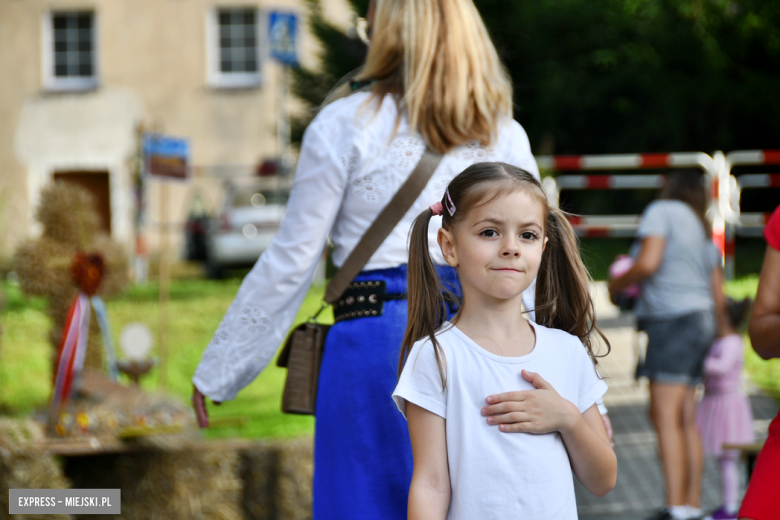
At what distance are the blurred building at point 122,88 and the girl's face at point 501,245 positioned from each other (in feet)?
55.0

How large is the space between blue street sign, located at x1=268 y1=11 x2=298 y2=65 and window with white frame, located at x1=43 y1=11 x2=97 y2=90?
9.13m

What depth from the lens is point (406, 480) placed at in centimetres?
204

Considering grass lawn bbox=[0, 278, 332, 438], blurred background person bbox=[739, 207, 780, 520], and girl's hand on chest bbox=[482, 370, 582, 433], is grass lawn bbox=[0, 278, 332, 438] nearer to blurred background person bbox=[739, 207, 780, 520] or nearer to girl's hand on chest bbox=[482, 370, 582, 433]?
girl's hand on chest bbox=[482, 370, 582, 433]

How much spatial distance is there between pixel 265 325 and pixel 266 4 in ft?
56.5

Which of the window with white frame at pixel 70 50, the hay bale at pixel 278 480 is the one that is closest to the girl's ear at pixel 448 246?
the hay bale at pixel 278 480

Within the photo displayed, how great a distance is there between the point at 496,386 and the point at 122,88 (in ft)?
59.9

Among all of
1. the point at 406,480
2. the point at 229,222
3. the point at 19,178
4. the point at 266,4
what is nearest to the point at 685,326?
the point at 406,480

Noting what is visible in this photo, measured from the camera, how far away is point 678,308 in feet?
14.9

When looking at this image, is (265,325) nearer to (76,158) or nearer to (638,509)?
(638,509)

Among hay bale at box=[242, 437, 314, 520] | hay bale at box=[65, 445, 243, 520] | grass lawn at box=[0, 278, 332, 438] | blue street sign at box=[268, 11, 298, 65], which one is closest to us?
hay bale at box=[65, 445, 243, 520]

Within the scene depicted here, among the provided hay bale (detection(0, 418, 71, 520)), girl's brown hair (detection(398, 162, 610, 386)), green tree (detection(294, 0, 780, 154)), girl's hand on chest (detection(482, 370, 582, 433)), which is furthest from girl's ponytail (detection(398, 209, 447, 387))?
green tree (detection(294, 0, 780, 154))

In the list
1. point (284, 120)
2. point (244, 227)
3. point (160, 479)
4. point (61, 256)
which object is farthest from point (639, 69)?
point (160, 479)

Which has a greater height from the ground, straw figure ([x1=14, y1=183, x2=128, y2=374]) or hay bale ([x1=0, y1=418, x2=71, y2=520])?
straw figure ([x1=14, y1=183, x2=128, y2=374])

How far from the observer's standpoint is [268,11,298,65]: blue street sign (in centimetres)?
1062
